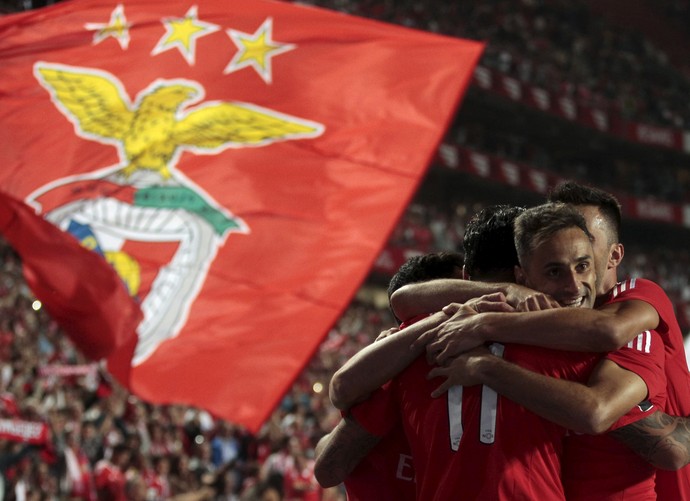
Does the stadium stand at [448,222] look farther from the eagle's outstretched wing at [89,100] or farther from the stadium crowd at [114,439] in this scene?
the eagle's outstretched wing at [89,100]

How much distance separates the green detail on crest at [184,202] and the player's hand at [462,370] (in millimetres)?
2994

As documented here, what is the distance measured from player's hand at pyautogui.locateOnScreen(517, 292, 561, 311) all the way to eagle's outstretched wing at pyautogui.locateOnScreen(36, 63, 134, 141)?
363 cm

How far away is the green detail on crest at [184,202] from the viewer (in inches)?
210

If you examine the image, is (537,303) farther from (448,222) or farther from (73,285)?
(448,222)

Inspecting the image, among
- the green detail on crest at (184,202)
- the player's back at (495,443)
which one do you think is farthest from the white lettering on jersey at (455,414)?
the green detail on crest at (184,202)

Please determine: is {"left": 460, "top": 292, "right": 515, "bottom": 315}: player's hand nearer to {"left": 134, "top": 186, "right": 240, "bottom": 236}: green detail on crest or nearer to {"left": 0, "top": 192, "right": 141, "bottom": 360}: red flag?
{"left": 0, "top": 192, "right": 141, "bottom": 360}: red flag

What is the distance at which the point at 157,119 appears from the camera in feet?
18.6

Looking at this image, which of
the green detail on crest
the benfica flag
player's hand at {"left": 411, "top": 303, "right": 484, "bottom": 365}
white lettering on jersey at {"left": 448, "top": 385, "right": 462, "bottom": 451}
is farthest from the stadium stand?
white lettering on jersey at {"left": 448, "top": 385, "right": 462, "bottom": 451}

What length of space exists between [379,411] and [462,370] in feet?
0.98

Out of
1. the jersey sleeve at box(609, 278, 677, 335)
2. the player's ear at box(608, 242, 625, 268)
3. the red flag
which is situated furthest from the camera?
the red flag

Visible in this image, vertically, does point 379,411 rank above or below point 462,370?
below

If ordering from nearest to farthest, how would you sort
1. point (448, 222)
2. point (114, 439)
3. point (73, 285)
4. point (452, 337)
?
1. point (452, 337)
2. point (73, 285)
3. point (114, 439)
4. point (448, 222)

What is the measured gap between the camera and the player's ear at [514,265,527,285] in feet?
8.14

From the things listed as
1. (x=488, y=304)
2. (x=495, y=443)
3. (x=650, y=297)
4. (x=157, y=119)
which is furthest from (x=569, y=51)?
(x=495, y=443)
